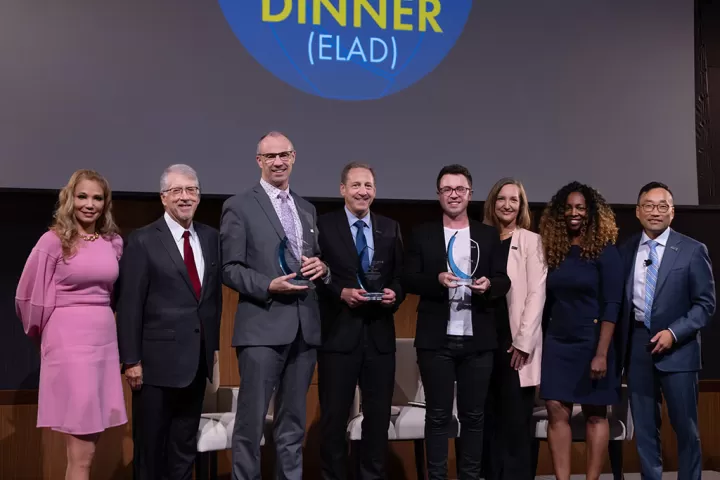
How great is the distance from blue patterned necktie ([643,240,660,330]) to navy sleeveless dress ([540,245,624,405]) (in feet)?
0.62

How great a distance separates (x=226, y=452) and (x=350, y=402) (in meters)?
1.54

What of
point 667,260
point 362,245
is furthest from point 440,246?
point 667,260

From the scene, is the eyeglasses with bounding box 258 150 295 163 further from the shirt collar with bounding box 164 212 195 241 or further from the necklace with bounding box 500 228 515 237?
the necklace with bounding box 500 228 515 237

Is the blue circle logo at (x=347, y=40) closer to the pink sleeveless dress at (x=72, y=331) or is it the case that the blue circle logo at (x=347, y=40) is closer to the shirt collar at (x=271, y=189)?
the shirt collar at (x=271, y=189)

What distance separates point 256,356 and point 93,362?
2.27ft

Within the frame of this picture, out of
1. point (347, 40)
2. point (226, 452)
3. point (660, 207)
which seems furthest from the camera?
point (226, 452)

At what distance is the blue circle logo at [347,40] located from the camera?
466 centimetres

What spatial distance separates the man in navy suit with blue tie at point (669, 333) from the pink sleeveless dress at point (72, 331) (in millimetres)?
2544

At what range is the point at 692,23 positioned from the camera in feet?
17.5

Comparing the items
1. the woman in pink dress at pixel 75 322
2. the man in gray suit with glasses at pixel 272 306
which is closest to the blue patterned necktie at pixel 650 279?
the man in gray suit with glasses at pixel 272 306

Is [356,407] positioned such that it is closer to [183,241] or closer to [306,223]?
[306,223]

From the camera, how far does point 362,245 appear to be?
3.75 meters

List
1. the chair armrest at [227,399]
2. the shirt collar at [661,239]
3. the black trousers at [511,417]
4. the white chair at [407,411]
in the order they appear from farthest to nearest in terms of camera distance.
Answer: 1. the chair armrest at [227,399]
2. the white chair at [407,411]
3. the shirt collar at [661,239]
4. the black trousers at [511,417]

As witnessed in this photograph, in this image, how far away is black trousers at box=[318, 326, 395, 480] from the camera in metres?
3.64
